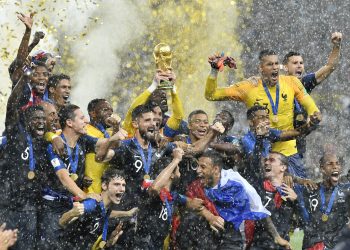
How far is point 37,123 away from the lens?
1206 centimetres

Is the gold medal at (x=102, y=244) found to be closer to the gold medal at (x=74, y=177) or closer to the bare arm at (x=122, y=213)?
the bare arm at (x=122, y=213)

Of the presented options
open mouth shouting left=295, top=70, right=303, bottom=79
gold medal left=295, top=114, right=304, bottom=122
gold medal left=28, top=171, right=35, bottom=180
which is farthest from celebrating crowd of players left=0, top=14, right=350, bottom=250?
open mouth shouting left=295, top=70, right=303, bottom=79

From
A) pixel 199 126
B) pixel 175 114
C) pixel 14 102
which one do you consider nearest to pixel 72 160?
pixel 14 102

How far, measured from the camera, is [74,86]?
2755cm

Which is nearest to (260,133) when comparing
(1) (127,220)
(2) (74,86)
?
(1) (127,220)

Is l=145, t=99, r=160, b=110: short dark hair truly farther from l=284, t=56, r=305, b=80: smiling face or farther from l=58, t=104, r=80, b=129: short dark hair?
l=284, t=56, r=305, b=80: smiling face

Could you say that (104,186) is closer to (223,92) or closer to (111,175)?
(111,175)

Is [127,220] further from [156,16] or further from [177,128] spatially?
[156,16]

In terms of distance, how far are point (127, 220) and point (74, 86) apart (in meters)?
15.5

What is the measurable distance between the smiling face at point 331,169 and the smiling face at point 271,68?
99 centimetres

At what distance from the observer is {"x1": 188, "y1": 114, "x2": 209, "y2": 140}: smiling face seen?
1282cm

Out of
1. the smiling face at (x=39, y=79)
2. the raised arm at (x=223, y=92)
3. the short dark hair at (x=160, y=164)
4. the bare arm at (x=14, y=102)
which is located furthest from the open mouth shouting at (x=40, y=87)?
the raised arm at (x=223, y=92)

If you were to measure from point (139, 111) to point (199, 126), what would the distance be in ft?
2.39

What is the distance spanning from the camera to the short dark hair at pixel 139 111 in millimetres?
12398
